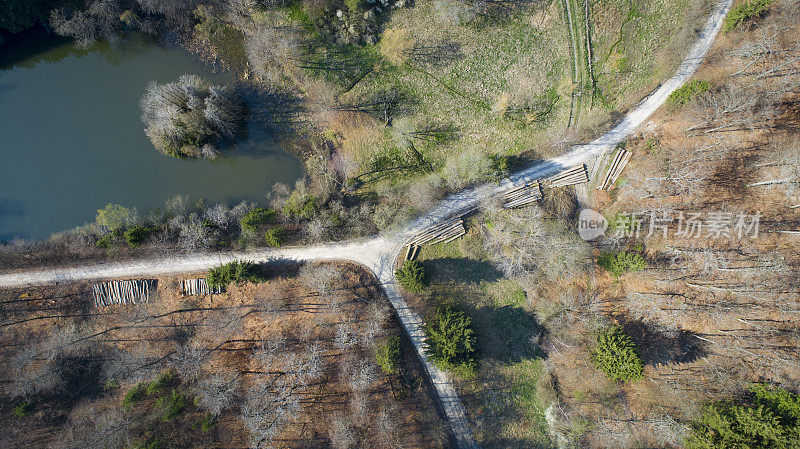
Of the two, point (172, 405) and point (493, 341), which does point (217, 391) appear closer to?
point (172, 405)

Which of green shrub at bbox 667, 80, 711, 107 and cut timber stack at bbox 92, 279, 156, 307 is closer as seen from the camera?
green shrub at bbox 667, 80, 711, 107

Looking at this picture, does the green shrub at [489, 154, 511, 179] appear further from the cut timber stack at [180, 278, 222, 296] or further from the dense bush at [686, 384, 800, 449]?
the cut timber stack at [180, 278, 222, 296]

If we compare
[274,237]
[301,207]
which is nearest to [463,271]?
[301,207]

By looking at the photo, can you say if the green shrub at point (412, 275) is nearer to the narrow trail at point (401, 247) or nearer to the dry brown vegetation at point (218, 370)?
the narrow trail at point (401, 247)

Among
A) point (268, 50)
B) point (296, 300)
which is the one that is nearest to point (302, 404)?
point (296, 300)

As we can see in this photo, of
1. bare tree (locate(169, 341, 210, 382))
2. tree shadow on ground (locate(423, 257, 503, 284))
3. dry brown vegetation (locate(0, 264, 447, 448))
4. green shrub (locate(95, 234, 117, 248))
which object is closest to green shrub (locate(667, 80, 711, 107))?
tree shadow on ground (locate(423, 257, 503, 284))

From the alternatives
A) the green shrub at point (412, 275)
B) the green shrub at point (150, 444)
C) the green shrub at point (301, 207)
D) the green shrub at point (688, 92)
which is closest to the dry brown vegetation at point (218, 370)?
the green shrub at point (150, 444)

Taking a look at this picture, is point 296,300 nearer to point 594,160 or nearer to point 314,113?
point 314,113
